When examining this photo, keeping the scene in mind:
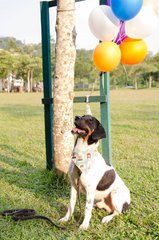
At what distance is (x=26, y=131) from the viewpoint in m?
9.83

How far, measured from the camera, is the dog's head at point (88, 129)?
313cm

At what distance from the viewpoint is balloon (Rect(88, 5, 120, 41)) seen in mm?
3777

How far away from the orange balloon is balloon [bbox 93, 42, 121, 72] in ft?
0.40

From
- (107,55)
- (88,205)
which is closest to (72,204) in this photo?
(88,205)

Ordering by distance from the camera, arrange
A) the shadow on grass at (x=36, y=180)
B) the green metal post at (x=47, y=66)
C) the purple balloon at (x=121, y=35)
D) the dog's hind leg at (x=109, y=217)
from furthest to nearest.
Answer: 1. the green metal post at (x=47, y=66)
2. the shadow on grass at (x=36, y=180)
3. the purple balloon at (x=121, y=35)
4. the dog's hind leg at (x=109, y=217)

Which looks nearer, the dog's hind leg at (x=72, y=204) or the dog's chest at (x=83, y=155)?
the dog's chest at (x=83, y=155)

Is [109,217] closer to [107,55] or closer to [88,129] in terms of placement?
[88,129]

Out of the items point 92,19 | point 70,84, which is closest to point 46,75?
point 70,84

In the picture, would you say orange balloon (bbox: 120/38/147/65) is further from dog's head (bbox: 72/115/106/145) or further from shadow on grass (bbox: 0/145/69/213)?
shadow on grass (bbox: 0/145/69/213)

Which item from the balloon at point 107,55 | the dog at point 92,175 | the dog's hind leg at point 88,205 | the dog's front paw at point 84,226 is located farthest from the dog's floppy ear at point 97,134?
the balloon at point 107,55

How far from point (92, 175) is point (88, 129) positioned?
0.46m

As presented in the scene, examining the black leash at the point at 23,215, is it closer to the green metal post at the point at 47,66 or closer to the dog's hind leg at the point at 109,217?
the dog's hind leg at the point at 109,217

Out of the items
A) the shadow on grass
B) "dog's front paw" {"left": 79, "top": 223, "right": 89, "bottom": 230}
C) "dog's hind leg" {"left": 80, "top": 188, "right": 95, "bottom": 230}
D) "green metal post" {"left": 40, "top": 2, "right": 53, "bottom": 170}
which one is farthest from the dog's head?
"green metal post" {"left": 40, "top": 2, "right": 53, "bottom": 170}

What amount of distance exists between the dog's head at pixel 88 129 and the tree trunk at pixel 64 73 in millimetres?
1196
